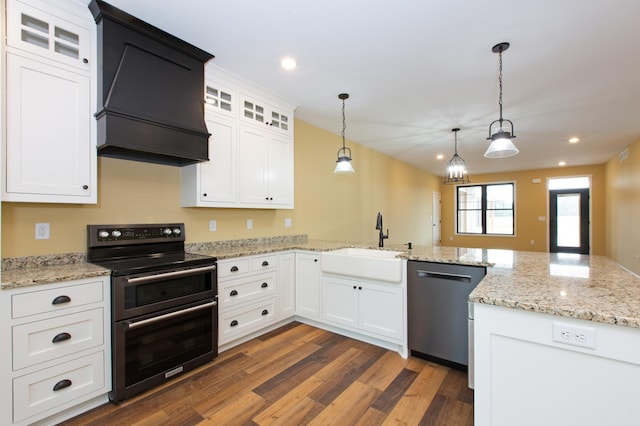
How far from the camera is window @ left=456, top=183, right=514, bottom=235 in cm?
902

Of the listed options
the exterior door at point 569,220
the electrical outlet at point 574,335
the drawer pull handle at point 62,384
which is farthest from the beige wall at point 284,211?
the exterior door at point 569,220

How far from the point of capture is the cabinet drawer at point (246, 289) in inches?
103

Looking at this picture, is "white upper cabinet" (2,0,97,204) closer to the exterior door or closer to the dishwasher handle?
the dishwasher handle

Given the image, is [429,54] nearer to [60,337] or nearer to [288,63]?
[288,63]

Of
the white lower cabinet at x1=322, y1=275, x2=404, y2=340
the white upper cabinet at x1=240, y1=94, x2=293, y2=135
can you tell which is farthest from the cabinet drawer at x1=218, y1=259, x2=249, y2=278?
the white upper cabinet at x1=240, y1=94, x2=293, y2=135

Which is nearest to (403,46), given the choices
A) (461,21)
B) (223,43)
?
(461,21)

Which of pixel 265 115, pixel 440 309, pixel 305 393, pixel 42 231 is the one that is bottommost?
pixel 305 393

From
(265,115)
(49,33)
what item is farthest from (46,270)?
(265,115)

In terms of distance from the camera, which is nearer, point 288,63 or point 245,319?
point 288,63

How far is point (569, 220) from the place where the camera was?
8.11 m

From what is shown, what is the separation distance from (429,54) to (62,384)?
134 inches

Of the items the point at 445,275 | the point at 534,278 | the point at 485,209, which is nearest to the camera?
the point at 534,278

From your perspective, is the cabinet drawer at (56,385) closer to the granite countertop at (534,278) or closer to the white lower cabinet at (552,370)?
the granite countertop at (534,278)

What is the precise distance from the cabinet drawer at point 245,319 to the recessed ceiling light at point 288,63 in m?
2.23
